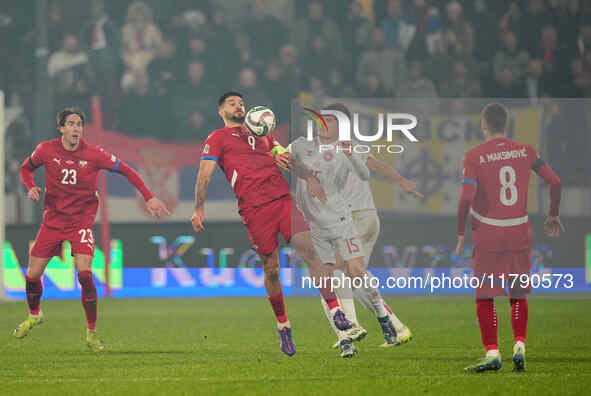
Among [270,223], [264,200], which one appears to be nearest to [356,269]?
Result: [270,223]

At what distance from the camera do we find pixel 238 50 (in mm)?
17953

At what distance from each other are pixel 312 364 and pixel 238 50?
10.7 metres

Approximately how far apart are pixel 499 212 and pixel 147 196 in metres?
3.45

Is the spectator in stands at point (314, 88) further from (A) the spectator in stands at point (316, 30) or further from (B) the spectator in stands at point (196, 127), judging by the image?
(B) the spectator in stands at point (196, 127)

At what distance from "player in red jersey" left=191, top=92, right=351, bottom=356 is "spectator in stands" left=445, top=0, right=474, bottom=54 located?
10.5m

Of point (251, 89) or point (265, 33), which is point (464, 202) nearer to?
point (251, 89)

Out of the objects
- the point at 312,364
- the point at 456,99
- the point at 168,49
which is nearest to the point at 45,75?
the point at 168,49

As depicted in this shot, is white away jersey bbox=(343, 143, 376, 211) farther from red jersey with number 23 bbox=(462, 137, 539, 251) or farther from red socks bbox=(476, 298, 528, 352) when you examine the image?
red socks bbox=(476, 298, 528, 352)

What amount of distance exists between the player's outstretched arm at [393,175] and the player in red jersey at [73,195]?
195cm

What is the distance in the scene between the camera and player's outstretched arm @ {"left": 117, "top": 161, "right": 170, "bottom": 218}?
9.20 metres

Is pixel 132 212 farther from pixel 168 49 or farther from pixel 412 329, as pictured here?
pixel 412 329

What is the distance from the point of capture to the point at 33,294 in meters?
9.76

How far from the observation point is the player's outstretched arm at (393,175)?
8.77 m

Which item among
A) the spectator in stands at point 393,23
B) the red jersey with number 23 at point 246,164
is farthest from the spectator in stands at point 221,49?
the red jersey with number 23 at point 246,164
